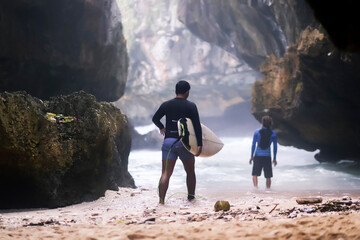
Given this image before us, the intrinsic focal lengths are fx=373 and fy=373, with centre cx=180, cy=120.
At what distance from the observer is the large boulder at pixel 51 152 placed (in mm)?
5168

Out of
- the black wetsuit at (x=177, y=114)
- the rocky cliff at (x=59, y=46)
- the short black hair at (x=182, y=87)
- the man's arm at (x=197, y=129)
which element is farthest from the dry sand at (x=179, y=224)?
the rocky cliff at (x=59, y=46)

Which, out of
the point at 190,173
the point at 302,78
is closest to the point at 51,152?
the point at 190,173

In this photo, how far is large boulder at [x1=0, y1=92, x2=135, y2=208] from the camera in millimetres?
5168

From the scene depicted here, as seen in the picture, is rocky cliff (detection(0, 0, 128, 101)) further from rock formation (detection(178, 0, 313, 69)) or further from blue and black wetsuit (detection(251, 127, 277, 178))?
blue and black wetsuit (detection(251, 127, 277, 178))

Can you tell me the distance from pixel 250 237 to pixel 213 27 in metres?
21.6

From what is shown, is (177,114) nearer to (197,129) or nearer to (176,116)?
(176,116)

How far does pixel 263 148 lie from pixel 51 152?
528 cm

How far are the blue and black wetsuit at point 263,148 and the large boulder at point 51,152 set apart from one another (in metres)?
3.98

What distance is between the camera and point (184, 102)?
571 cm

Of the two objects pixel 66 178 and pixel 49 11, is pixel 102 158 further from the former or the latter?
pixel 49 11

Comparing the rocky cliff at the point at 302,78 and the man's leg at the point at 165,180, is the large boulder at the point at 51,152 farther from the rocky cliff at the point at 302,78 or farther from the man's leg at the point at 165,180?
the rocky cliff at the point at 302,78

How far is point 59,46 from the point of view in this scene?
11633 millimetres

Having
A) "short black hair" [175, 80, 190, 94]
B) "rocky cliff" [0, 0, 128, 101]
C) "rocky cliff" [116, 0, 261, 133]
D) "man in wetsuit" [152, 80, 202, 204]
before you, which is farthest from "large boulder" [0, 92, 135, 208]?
"rocky cliff" [116, 0, 261, 133]

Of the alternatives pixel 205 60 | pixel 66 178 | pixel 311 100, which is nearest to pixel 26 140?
pixel 66 178
